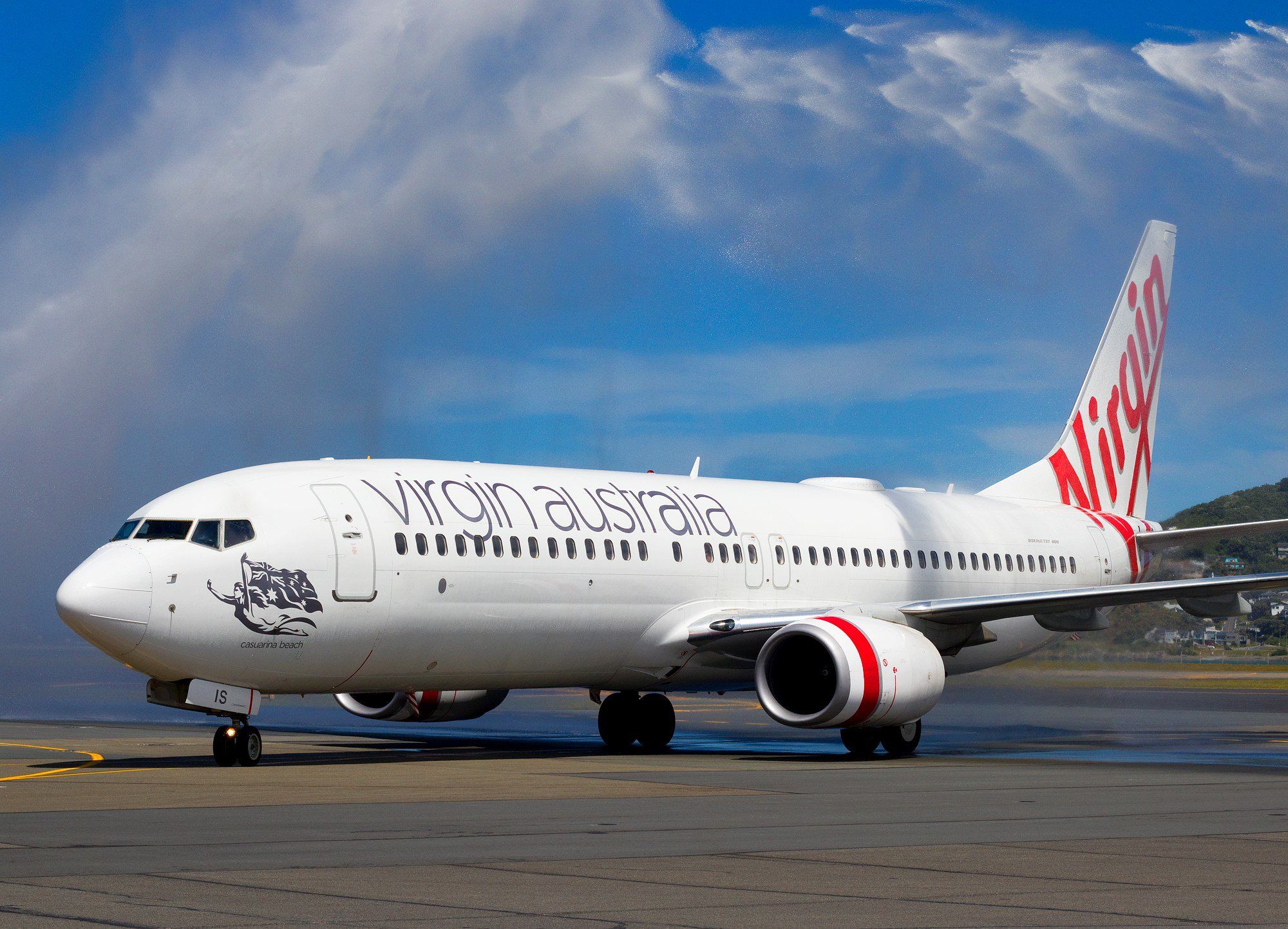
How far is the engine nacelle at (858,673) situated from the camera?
802 inches

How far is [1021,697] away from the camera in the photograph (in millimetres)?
39969

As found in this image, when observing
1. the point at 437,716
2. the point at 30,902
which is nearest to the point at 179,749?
the point at 437,716

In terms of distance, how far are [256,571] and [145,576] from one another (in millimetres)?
1249

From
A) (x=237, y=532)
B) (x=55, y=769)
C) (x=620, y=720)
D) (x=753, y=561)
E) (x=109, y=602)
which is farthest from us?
(x=753, y=561)

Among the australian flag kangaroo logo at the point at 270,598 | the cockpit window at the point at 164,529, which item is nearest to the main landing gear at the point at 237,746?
the australian flag kangaroo logo at the point at 270,598

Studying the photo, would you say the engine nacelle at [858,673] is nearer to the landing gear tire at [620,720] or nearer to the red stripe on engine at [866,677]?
the red stripe on engine at [866,677]

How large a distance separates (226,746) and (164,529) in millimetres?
2526

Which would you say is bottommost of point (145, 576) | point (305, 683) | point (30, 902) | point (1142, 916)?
point (1142, 916)

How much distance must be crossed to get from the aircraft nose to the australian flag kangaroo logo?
2.59 ft

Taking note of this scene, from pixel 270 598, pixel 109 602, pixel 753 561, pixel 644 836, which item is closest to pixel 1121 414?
pixel 753 561

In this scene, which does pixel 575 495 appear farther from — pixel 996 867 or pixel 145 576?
pixel 996 867

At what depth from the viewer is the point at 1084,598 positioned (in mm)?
22891

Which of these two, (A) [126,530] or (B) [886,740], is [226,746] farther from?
(B) [886,740]

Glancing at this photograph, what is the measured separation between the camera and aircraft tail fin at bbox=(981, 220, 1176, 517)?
105 feet
